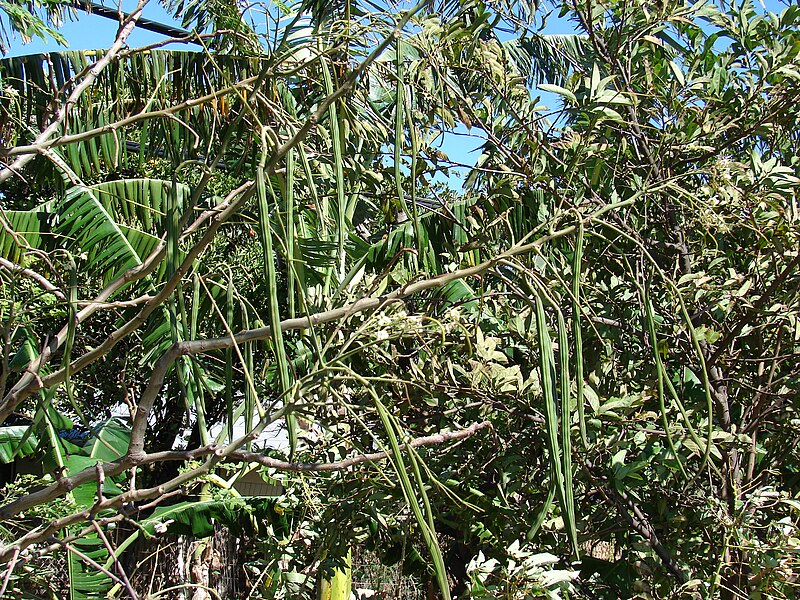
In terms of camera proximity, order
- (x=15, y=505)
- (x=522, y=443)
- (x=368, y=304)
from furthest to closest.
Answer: (x=522, y=443)
(x=15, y=505)
(x=368, y=304)

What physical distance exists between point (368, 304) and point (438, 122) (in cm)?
124

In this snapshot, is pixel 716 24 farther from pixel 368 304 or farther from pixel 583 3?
pixel 368 304

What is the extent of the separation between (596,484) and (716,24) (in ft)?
4.34

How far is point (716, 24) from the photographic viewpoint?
2.13m

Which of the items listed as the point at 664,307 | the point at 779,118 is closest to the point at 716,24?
the point at 779,118

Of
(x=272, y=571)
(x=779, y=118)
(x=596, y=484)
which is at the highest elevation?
(x=779, y=118)

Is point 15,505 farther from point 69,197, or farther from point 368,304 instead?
point 69,197

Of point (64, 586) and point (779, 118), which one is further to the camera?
point (64, 586)

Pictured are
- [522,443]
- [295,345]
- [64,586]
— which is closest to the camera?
[522,443]

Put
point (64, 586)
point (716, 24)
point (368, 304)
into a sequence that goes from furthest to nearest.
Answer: point (64, 586) < point (716, 24) < point (368, 304)

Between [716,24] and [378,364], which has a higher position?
[716,24]

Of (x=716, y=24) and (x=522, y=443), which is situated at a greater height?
(x=716, y=24)

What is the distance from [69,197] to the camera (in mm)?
3631

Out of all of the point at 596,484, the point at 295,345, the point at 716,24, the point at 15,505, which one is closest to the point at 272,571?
the point at 295,345
